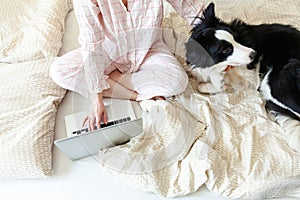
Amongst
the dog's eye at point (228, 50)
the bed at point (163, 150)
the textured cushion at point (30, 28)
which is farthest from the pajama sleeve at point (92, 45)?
the dog's eye at point (228, 50)

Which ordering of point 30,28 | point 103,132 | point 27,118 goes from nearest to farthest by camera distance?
point 103,132
point 27,118
point 30,28

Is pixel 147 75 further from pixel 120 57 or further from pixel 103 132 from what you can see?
pixel 103 132

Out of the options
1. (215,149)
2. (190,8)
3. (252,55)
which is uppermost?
(190,8)

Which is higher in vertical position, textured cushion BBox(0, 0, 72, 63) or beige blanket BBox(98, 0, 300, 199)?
textured cushion BBox(0, 0, 72, 63)

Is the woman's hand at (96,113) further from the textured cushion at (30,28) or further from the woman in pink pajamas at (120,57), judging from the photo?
the textured cushion at (30,28)

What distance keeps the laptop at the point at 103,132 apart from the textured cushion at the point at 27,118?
0.08m

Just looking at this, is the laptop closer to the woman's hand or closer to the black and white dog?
the woman's hand

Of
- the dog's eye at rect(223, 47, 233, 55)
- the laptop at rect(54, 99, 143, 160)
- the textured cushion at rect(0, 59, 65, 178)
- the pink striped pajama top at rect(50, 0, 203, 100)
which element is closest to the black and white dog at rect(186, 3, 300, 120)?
the dog's eye at rect(223, 47, 233, 55)

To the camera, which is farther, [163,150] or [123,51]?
[123,51]

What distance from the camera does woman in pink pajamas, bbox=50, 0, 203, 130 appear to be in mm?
1088

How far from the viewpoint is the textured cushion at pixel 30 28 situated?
1.37 metres

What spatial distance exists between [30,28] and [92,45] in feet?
1.77

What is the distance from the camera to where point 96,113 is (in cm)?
108

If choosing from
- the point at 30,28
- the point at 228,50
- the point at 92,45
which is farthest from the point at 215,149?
the point at 30,28
